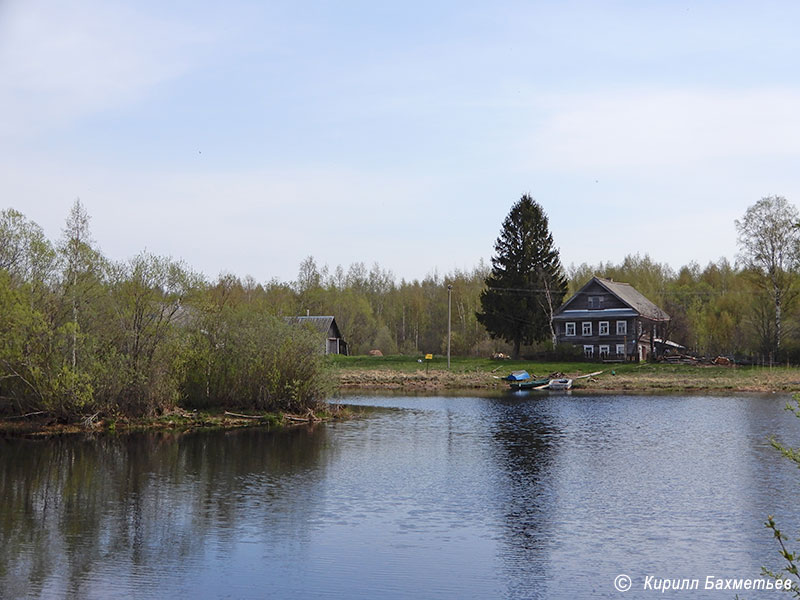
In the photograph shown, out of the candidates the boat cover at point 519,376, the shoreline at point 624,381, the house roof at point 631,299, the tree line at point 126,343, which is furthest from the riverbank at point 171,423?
the house roof at point 631,299

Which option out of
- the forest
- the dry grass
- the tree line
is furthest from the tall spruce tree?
the tree line

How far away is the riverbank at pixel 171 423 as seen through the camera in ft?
102

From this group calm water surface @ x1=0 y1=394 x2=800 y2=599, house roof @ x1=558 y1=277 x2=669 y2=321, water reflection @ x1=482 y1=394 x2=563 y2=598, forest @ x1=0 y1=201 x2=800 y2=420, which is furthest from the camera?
house roof @ x1=558 y1=277 x2=669 y2=321

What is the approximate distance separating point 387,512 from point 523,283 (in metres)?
56.4

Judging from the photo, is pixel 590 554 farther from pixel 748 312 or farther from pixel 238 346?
pixel 748 312

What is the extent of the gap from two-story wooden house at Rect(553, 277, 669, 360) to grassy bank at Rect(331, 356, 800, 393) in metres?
4.65

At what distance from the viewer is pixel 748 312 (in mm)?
75875

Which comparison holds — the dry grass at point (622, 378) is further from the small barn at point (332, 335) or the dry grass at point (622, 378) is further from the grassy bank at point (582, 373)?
the small barn at point (332, 335)

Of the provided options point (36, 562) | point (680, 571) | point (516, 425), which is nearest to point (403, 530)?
point (680, 571)

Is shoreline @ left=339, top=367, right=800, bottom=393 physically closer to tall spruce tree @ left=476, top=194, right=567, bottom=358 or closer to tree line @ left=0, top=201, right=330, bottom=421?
tall spruce tree @ left=476, top=194, right=567, bottom=358

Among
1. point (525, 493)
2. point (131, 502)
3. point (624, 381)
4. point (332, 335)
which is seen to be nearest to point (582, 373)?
point (624, 381)

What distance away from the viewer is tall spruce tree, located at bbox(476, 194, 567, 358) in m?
72.6

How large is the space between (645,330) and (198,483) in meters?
57.9

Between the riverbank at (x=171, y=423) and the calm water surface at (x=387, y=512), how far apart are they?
159 cm
